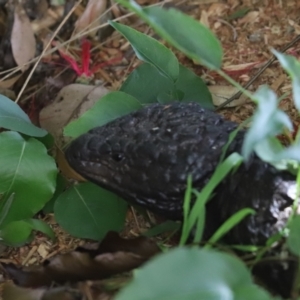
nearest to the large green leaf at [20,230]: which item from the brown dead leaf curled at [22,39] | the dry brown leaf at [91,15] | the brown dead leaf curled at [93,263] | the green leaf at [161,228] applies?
the brown dead leaf curled at [93,263]

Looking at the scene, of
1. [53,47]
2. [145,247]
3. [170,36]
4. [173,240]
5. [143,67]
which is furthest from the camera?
[53,47]

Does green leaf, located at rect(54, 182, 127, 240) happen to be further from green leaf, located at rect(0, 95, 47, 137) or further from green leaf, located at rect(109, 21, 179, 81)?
green leaf, located at rect(109, 21, 179, 81)

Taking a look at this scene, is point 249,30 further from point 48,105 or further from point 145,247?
point 145,247

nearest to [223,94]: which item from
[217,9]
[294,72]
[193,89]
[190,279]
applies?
[193,89]

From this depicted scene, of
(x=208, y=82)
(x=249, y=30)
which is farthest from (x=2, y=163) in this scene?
(x=249, y=30)

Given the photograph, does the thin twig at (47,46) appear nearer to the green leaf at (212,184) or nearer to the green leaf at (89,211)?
the green leaf at (89,211)

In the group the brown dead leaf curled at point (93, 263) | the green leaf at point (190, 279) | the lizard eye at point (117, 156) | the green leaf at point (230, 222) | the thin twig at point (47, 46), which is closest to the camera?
the green leaf at point (190, 279)

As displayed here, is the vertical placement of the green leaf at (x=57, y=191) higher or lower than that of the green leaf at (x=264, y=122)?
lower
